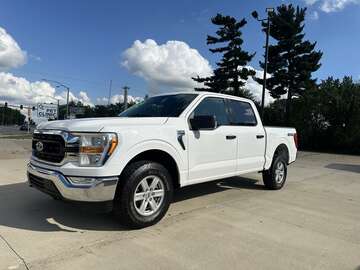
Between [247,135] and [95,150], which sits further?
[247,135]

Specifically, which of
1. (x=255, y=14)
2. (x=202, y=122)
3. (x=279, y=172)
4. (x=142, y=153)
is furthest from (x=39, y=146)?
(x=255, y=14)

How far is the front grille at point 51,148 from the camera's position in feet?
14.6

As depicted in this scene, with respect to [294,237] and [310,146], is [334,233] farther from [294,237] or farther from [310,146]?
[310,146]

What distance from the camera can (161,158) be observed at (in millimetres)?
5086

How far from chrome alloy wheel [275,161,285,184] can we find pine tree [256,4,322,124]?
24735 mm

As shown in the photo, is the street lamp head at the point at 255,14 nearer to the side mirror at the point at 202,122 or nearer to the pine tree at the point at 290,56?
the pine tree at the point at 290,56

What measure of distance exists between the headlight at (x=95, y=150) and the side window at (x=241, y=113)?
8.98 feet

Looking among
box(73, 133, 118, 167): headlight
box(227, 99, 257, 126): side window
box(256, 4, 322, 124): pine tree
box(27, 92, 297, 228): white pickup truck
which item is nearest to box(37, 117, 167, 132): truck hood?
box(27, 92, 297, 228): white pickup truck

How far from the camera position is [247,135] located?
6543 millimetres

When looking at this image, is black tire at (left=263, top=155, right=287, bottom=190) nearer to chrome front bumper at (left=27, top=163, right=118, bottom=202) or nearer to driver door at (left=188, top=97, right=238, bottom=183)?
driver door at (left=188, top=97, right=238, bottom=183)

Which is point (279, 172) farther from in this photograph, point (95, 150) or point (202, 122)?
point (95, 150)

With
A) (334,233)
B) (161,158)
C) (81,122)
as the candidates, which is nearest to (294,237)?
(334,233)

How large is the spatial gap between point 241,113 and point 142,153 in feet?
8.65

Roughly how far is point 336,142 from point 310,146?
69.0 inches
